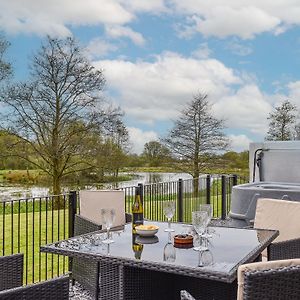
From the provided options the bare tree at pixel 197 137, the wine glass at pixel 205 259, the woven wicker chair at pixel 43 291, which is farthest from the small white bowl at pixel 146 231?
the bare tree at pixel 197 137

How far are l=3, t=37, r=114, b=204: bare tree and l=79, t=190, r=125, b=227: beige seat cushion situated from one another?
1040 cm

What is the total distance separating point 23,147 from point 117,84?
4.33 meters

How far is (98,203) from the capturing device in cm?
446

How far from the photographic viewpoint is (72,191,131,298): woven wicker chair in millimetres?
3686

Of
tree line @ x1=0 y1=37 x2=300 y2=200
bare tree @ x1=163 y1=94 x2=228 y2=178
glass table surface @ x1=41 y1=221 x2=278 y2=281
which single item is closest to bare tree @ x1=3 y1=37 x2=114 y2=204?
tree line @ x1=0 y1=37 x2=300 y2=200

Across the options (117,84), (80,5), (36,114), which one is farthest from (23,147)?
(80,5)

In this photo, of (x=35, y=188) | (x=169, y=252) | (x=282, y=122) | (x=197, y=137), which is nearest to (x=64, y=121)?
(x=35, y=188)

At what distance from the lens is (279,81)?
1395 centimetres

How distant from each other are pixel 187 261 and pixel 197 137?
49.2 ft

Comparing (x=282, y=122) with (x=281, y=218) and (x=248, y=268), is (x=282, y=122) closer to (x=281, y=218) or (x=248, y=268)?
(x=281, y=218)

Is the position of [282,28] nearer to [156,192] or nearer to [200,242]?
[156,192]

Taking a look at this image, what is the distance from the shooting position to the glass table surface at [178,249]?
2.60 meters

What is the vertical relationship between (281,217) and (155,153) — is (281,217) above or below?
below

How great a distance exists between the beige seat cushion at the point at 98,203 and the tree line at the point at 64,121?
10.4 meters
